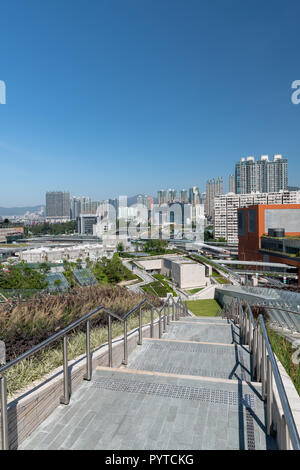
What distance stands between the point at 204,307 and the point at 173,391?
21.5 m

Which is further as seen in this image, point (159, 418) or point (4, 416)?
point (159, 418)

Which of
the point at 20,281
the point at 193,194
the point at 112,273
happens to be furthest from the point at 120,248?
the point at 193,194

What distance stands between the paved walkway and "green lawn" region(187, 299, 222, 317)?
710 inches

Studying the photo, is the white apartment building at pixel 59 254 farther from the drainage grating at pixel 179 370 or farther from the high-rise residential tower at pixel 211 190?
the high-rise residential tower at pixel 211 190

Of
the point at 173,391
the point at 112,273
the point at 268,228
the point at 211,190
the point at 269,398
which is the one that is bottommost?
the point at 112,273

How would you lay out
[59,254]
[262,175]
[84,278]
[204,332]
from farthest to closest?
[262,175] → [59,254] → [84,278] → [204,332]

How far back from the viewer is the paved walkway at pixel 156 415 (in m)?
2.41

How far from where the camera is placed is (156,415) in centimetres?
275

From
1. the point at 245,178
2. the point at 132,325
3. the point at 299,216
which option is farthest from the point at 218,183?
the point at 132,325

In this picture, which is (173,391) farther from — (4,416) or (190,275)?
(190,275)

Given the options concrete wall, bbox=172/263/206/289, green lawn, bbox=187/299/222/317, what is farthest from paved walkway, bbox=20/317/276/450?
concrete wall, bbox=172/263/206/289

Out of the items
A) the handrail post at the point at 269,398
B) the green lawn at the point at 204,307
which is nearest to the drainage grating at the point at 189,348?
the handrail post at the point at 269,398

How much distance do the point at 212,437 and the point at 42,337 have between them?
266 centimetres

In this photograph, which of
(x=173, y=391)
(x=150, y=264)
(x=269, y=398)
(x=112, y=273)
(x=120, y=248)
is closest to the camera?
(x=269, y=398)
